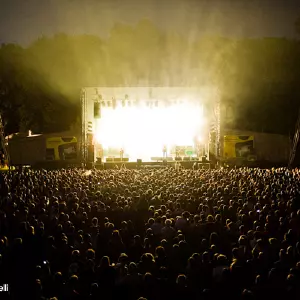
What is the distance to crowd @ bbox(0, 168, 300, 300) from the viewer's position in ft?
16.9

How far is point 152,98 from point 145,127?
2434mm

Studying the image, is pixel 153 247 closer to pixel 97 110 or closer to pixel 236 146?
pixel 97 110

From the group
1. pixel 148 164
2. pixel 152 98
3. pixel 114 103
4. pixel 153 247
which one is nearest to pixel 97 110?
pixel 114 103

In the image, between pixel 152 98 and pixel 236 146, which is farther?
pixel 236 146

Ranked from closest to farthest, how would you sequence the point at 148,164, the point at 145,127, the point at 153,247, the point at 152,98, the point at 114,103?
the point at 153,247, the point at 148,164, the point at 152,98, the point at 114,103, the point at 145,127

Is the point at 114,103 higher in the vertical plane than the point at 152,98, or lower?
lower

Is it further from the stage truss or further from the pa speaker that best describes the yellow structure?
the pa speaker

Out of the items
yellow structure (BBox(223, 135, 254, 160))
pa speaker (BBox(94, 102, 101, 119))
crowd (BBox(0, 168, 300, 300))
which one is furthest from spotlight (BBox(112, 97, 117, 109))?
crowd (BBox(0, 168, 300, 300))

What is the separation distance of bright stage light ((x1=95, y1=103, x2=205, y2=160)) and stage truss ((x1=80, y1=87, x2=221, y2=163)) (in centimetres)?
75

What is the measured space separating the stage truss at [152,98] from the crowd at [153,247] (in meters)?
15.1

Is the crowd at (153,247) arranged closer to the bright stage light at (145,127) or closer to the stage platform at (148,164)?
the stage platform at (148,164)

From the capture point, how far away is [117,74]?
3656cm

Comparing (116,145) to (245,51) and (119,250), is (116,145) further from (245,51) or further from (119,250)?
(119,250)

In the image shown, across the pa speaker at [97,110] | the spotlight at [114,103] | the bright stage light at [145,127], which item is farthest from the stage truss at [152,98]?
the bright stage light at [145,127]
